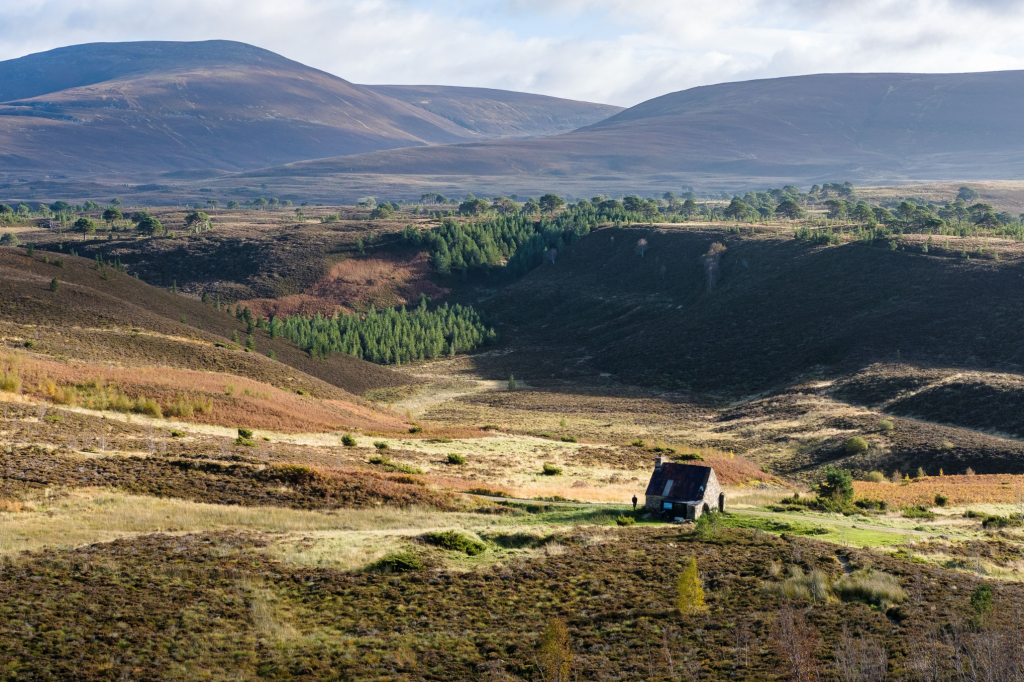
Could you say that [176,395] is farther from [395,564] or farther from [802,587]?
[802,587]

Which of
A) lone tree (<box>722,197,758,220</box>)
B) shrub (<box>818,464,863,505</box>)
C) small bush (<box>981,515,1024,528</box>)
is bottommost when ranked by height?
shrub (<box>818,464,863,505</box>)

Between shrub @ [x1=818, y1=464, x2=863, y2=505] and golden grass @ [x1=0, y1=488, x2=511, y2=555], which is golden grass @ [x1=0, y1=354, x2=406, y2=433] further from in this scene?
shrub @ [x1=818, y1=464, x2=863, y2=505]

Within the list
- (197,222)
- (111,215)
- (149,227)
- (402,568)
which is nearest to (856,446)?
(402,568)

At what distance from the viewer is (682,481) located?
42.2 metres

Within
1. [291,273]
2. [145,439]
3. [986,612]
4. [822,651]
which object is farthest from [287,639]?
[291,273]

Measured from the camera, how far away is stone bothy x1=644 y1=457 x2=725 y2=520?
4131 cm

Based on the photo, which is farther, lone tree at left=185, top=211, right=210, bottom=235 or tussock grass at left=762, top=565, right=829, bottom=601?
lone tree at left=185, top=211, right=210, bottom=235

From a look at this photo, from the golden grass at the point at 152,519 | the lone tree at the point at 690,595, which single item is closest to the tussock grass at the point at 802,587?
the lone tree at the point at 690,595

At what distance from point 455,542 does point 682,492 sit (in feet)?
42.5

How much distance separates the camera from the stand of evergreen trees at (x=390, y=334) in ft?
383

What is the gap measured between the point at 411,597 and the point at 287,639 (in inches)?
192

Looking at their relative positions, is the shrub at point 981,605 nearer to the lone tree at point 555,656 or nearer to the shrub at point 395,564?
the lone tree at point 555,656

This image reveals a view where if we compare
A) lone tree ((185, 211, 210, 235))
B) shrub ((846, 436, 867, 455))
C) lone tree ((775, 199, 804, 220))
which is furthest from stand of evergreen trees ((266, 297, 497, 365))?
lone tree ((775, 199, 804, 220))

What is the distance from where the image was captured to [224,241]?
167 meters
